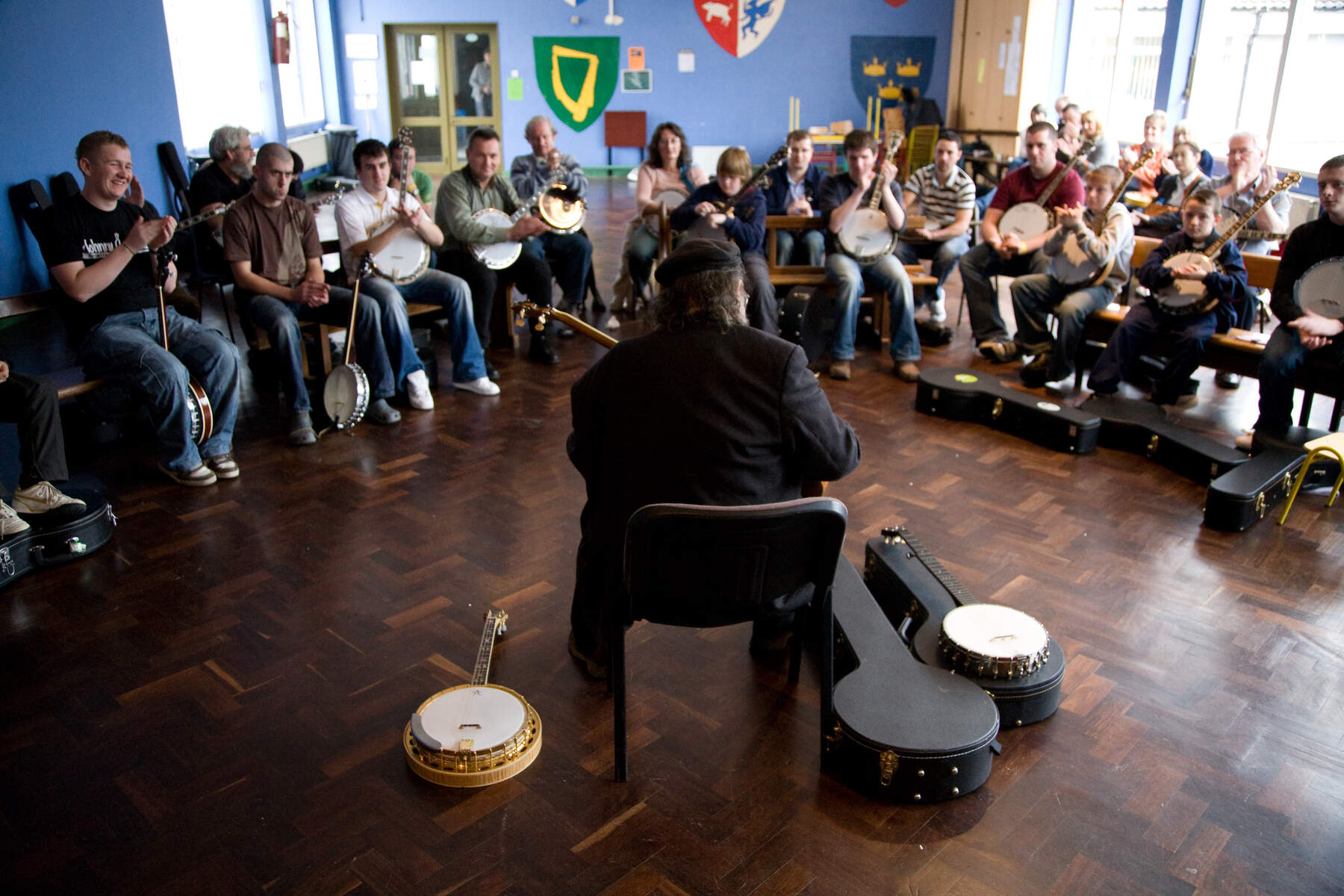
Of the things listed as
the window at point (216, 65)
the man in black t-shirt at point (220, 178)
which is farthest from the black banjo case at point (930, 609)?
the window at point (216, 65)

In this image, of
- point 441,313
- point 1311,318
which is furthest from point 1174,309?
point 441,313

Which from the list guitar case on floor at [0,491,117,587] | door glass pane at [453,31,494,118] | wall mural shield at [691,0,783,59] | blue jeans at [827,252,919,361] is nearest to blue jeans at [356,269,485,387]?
guitar case on floor at [0,491,117,587]

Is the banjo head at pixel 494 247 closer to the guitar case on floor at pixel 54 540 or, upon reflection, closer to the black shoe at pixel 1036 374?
the guitar case on floor at pixel 54 540

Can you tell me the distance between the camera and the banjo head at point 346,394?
4.69 m

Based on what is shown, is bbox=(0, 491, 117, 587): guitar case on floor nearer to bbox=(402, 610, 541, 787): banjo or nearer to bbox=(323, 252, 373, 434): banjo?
bbox=(323, 252, 373, 434): banjo

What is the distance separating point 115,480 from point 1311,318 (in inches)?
203

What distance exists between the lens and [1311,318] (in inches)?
171

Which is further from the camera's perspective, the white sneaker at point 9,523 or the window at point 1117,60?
the window at point 1117,60

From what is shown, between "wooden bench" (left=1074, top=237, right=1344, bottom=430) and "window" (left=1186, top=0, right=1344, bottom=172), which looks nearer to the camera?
"wooden bench" (left=1074, top=237, right=1344, bottom=430)

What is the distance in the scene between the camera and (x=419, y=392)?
5141mm

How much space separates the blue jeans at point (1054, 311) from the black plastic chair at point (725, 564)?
356cm

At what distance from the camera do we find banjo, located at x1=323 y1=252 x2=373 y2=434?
470 cm

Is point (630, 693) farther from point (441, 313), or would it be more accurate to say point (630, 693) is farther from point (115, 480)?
point (441, 313)

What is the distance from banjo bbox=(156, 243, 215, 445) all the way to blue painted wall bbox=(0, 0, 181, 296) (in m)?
2.71
